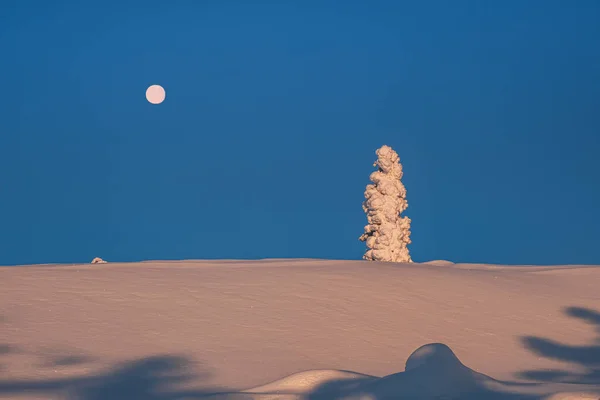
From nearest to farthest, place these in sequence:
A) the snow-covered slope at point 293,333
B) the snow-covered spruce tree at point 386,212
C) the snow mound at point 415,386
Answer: the snow mound at point 415,386 < the snow-covered slope at point 293,333 < the snow-covered spruce tree at point 386,212

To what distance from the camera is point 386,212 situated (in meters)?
25.8

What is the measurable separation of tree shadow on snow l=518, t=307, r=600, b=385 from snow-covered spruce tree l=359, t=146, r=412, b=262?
701 cm

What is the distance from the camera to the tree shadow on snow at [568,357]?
15.9 meters

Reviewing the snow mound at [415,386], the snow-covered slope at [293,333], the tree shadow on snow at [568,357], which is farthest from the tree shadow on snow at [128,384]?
the tree shadow on snow at [568,357]

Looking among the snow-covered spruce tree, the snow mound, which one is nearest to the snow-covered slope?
the snow mound

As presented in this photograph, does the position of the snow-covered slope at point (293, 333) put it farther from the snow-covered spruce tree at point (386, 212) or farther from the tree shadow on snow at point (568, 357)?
the snow-covered spruce tree at point (386, 212)

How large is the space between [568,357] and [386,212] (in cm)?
889

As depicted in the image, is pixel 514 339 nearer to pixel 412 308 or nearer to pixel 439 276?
pixel 412 308

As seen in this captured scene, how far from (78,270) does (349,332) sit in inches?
291

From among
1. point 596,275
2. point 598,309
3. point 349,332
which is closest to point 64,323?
point 349,332

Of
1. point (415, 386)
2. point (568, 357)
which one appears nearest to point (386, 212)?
point (568, 357)

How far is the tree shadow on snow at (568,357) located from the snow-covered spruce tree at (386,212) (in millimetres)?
7008

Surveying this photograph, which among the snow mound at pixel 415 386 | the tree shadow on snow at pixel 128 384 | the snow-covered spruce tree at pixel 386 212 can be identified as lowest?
the snow mound at pixel 415 386

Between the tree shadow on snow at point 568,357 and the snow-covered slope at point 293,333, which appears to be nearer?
the snow-covered slope at point 293,333
